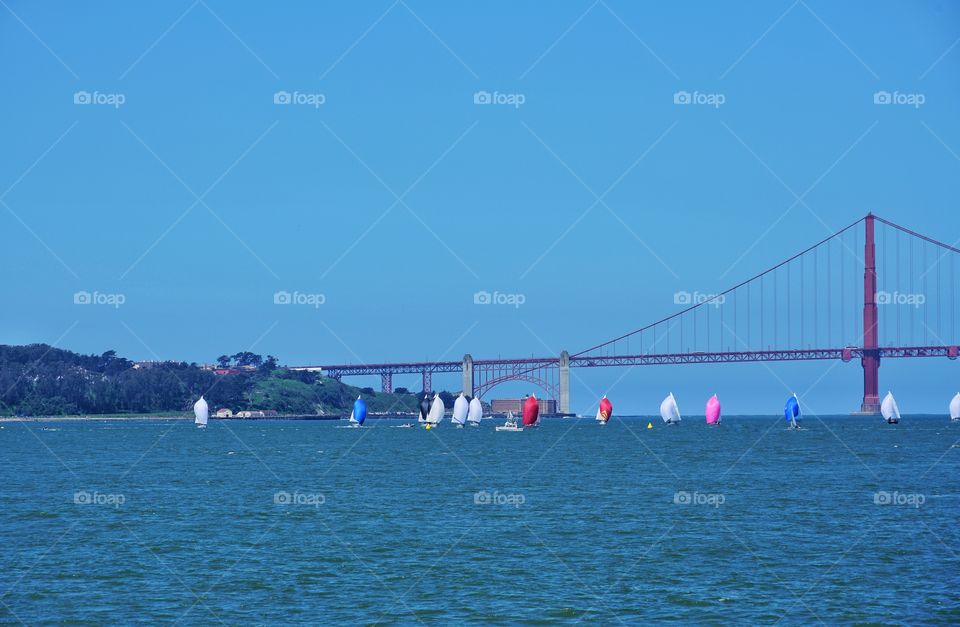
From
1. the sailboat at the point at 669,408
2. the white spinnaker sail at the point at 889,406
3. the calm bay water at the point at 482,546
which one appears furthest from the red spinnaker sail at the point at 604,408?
the calm bay water at the point at 482,546

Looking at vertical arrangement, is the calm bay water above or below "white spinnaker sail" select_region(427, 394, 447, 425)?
below

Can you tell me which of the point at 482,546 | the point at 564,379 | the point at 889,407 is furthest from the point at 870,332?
the point at 482,546

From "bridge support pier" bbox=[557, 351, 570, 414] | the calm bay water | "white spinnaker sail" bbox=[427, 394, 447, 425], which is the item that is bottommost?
the calm bay water

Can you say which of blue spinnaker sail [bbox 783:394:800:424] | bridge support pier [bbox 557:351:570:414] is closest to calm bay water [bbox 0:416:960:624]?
blue spinnaker sail [bbox 783:394:800:424]

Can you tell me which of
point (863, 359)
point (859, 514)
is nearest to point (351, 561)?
point (859, 514)

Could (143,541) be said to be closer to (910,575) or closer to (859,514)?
(910,575)

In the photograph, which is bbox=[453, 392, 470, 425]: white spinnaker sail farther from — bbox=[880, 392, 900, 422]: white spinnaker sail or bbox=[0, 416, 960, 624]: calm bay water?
bbox=[0, 416, 960, 624]: calm bay water

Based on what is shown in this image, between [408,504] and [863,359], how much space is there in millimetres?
99607

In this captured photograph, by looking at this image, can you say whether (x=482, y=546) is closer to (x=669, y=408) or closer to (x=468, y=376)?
(x=669, y=408)

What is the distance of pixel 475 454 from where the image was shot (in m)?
66.1

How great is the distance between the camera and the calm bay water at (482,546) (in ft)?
62.5

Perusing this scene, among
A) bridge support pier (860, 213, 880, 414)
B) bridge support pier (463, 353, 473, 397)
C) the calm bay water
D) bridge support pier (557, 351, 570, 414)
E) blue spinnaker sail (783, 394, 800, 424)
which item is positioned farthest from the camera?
bridge support pier (463, 353, 473, 397)

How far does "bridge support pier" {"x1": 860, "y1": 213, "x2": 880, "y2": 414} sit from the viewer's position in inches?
4948

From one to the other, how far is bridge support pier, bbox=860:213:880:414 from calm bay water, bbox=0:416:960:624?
80.3m
